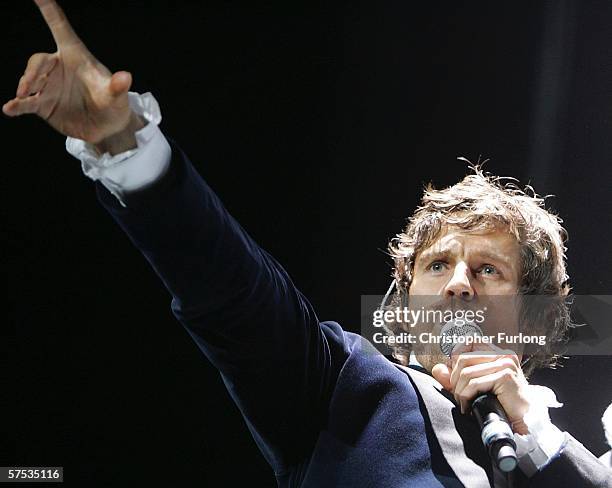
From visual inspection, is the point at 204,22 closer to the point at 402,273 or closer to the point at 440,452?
the point at 402,273

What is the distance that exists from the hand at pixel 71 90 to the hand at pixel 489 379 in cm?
60

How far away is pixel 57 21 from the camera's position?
3.19 ft

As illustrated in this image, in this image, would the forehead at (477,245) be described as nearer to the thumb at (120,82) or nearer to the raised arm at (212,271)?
the raised arm at (212,271)

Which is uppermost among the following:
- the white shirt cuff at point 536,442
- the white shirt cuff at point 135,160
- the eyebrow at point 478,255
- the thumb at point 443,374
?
the white shirt cuff at point 135,160

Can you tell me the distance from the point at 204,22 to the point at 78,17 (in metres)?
0.28

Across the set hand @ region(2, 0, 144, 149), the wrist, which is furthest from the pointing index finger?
the wrist

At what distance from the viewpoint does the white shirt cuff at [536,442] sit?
1.30 m

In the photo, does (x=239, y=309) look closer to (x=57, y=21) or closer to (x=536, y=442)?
(x=57, y=21)

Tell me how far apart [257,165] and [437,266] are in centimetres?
51

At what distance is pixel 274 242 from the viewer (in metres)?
1.84

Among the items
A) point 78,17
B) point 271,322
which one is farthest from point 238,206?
point 271,322

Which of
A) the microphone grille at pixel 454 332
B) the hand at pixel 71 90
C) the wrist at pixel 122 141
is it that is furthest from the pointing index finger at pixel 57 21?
the microphone grille at pixel 454 332

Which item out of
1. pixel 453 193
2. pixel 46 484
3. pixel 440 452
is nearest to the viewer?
pixel 440 452

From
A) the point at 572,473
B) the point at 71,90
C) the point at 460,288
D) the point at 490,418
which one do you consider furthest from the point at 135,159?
the point at 572,473
